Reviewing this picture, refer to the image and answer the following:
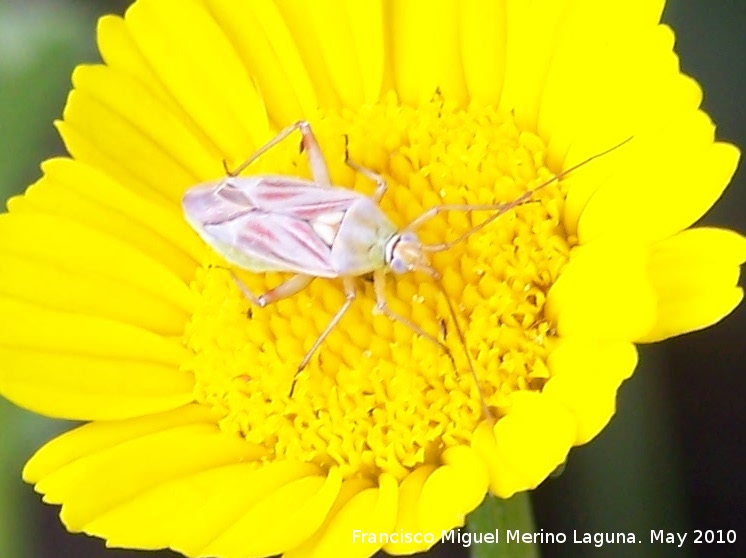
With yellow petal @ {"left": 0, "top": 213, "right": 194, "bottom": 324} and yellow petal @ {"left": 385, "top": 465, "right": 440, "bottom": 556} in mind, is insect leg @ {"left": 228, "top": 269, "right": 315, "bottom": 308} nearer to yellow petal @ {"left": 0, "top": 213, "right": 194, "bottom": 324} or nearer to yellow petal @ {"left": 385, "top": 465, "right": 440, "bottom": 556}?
yellow petal @ {"left": 0, "top": 213, "right": 194, "bottom": 324}

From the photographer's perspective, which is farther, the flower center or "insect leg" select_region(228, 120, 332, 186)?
"insect leg" select_region(228, 120, 332, 186)

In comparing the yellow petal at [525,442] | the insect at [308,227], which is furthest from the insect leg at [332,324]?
the yellow petal at [525,442]

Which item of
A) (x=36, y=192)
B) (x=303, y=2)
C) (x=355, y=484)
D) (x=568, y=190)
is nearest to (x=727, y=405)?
(x=568, y=190)

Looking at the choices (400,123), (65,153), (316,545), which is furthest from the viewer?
(65,153)

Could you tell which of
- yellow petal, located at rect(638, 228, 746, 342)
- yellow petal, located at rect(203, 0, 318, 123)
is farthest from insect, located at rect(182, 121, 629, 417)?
yellow petal, located at rect(638, 228, 746, 342)

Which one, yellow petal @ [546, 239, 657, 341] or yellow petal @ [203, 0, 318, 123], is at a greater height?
yellow petal @ [203, 0, 318, 123]

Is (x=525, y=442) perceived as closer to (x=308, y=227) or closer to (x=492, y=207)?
(x=492, y=207)

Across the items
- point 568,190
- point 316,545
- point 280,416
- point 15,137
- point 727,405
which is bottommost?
point 316,545

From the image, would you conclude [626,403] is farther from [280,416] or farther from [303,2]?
[303,2]

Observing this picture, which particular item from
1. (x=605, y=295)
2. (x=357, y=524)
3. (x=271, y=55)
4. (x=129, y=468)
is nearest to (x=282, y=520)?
(x=357, y=524)
